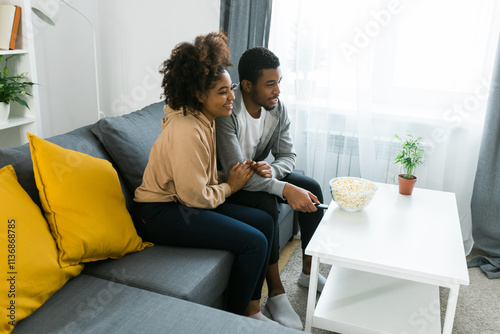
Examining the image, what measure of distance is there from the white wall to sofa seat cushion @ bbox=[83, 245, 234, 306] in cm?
179

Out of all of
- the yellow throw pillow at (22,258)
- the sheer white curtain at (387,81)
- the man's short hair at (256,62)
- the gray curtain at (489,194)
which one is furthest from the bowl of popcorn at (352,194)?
the yellow throw pillow at (22,258)

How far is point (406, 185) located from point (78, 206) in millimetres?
1464

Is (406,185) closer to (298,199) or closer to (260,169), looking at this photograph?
(298,199)

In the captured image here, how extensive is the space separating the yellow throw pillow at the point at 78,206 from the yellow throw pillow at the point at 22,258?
0.05 metres

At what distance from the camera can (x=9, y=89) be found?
8.20 ft

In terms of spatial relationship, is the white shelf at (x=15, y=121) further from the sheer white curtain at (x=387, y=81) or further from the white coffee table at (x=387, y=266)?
the white coffee table at (x=387, y=266)

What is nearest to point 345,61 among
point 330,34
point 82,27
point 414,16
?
point 330,34

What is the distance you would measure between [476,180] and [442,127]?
352 millimetres

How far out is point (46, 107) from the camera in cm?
312

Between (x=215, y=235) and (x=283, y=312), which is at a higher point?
(x=215, y=235)

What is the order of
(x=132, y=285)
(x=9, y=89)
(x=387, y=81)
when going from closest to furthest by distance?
(x=132, y=285)
(x=9, y=89)
(x=387, y=81)

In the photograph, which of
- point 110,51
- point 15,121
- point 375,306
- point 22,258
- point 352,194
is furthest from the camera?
point 110,51

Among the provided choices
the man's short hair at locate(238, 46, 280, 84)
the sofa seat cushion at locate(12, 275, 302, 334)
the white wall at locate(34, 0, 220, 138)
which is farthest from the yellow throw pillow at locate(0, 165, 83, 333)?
the white wall at locate(34, 0, 220, 138)

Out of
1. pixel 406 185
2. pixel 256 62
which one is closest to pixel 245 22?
pixel 256 62
